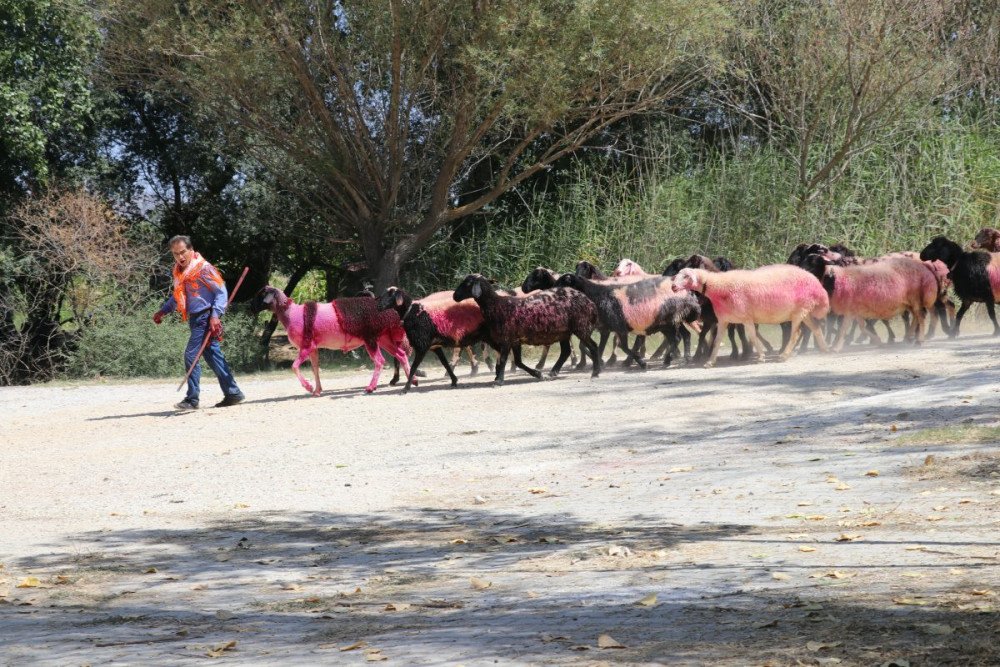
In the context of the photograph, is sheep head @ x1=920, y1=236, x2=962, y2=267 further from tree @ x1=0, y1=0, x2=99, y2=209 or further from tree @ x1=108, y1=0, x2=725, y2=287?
tree @ x1=0, y1=0, x2=99, y2=209

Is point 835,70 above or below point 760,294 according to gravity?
above

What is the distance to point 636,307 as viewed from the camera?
15.5 m

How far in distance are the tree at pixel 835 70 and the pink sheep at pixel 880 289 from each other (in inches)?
198

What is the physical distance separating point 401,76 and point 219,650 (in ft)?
54.4

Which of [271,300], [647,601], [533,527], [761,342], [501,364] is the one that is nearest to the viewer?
[647,601]

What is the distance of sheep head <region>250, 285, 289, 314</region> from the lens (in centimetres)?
1561

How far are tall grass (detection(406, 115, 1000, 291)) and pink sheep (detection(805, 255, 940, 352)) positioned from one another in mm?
4723

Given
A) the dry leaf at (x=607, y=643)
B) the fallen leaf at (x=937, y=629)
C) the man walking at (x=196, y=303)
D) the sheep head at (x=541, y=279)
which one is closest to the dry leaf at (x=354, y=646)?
the dry leaf at (x=607, y=643)

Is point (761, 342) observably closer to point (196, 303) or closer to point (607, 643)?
point (196, 303)

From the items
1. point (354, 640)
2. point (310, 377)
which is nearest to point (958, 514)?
point (354, 640)

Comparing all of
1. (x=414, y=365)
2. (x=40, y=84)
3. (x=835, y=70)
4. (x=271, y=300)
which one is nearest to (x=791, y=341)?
(x=414, y=365)

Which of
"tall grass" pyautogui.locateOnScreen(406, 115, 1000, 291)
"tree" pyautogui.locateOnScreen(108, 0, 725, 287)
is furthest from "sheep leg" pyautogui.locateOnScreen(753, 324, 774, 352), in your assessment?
"tree" pyautogui.locateOnScreen(108, 0, 725, 287)

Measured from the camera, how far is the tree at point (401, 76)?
19422mm

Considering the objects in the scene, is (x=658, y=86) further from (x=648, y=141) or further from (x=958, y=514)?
(x=958, y=514)
